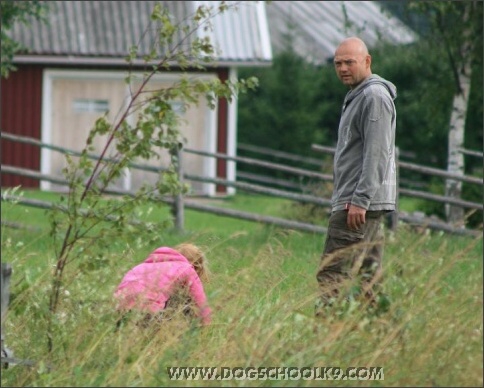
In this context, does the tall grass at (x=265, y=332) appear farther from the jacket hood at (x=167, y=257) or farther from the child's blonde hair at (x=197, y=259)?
the jacket hood at (x=167, y=257)

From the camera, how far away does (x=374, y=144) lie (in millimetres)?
6434

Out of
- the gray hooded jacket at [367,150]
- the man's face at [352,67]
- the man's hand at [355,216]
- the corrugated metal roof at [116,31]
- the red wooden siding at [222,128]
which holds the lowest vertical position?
the red wooden siding at [222,128]

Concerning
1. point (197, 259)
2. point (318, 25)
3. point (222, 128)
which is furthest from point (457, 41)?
point (318, 25)

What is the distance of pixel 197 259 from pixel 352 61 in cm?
129

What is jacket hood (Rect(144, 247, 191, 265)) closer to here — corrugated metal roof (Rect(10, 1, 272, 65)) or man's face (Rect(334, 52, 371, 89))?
man's face (Rect(334, 52, 371, 89))

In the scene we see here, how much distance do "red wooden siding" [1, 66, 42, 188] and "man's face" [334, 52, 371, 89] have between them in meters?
15.7

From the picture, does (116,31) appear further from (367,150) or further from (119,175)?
(367,150)

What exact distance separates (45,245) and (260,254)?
19.1 feet

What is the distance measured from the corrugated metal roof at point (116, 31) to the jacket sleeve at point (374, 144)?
14.9 m

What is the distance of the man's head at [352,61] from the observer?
21.5ft

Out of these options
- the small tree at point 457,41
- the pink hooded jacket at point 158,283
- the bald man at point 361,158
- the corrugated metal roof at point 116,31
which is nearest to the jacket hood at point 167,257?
the pink hooded jacket at point 158,283

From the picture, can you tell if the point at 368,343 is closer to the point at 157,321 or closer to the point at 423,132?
the point at 157,321

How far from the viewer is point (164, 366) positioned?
17.1 feet

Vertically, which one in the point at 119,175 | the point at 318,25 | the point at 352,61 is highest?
the point at 318,25
